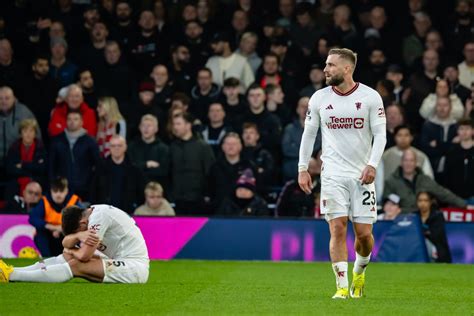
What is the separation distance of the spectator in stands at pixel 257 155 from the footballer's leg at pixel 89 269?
6741 mm

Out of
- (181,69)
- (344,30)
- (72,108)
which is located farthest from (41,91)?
(344,30)

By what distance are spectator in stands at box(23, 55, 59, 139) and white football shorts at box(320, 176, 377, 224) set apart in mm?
10579

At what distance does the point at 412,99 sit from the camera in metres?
21.5

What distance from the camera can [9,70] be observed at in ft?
71.8

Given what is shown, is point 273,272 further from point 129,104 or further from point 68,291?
point 129,104

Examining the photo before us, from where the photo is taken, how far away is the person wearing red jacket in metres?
20.4

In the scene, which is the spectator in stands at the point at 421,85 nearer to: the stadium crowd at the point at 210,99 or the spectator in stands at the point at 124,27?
the stadium crowd at the point at 210,99

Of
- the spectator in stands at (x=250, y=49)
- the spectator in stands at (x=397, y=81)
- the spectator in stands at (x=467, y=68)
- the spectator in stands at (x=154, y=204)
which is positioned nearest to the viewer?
the spectator in stands at (x=154, y=204)

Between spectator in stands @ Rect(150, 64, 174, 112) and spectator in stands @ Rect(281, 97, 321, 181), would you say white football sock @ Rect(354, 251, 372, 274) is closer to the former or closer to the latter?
spectator in stands @ Rect(281, 97, 321, 181)

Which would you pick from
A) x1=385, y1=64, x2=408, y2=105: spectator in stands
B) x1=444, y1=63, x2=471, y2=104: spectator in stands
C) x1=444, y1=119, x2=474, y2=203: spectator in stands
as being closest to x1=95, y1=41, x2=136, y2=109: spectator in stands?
x1=385, y1=64, x2=408, y2=105: spectator in stands

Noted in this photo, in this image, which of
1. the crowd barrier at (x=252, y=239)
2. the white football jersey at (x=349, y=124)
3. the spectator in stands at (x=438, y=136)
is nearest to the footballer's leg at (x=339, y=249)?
the white football jersey at (x=349, y=124)

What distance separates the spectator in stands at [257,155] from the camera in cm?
2014

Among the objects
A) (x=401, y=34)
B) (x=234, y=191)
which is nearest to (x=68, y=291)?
(x=234, y=191)

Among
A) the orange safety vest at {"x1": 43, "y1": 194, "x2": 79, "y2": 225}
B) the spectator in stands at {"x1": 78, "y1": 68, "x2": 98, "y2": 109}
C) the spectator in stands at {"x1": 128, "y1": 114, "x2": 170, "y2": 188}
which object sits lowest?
the orange safety vest at {"x1": 43, "y1": 194, "x2": 79, "y2": 225}
